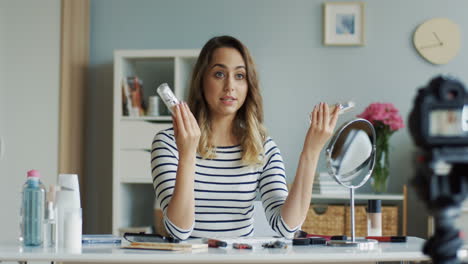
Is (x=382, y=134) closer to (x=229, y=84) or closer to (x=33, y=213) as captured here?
(x=229, y=84)

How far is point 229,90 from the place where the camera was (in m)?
2.04

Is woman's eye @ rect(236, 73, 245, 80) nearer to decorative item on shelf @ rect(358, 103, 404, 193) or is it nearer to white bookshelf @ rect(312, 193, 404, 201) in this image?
white bookshelf @ rect(312, 193, 404, 201)

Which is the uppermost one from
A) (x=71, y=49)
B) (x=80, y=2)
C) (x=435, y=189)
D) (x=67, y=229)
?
(x=80, y=2)

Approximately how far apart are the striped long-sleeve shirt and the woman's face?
0.44 ft

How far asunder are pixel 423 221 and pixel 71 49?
2302 mm

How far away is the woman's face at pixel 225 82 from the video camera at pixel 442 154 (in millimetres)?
1226

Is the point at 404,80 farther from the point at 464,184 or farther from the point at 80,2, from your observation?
the point at 464,184

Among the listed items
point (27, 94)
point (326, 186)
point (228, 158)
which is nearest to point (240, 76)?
point (228, 158)

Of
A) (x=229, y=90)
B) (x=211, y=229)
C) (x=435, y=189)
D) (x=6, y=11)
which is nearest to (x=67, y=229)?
(x=211, y=229)

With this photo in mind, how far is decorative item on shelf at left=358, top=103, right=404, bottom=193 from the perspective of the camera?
3.81 m

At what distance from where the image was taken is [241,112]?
2.18 metres

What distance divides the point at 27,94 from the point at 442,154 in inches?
130

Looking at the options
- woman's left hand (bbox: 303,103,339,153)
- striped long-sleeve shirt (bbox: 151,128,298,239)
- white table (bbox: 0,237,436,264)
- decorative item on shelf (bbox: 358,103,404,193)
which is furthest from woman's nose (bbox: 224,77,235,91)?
decorative item on shelf (bbox: 358,103,404,193)

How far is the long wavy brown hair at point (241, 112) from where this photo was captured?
6.81 ft
